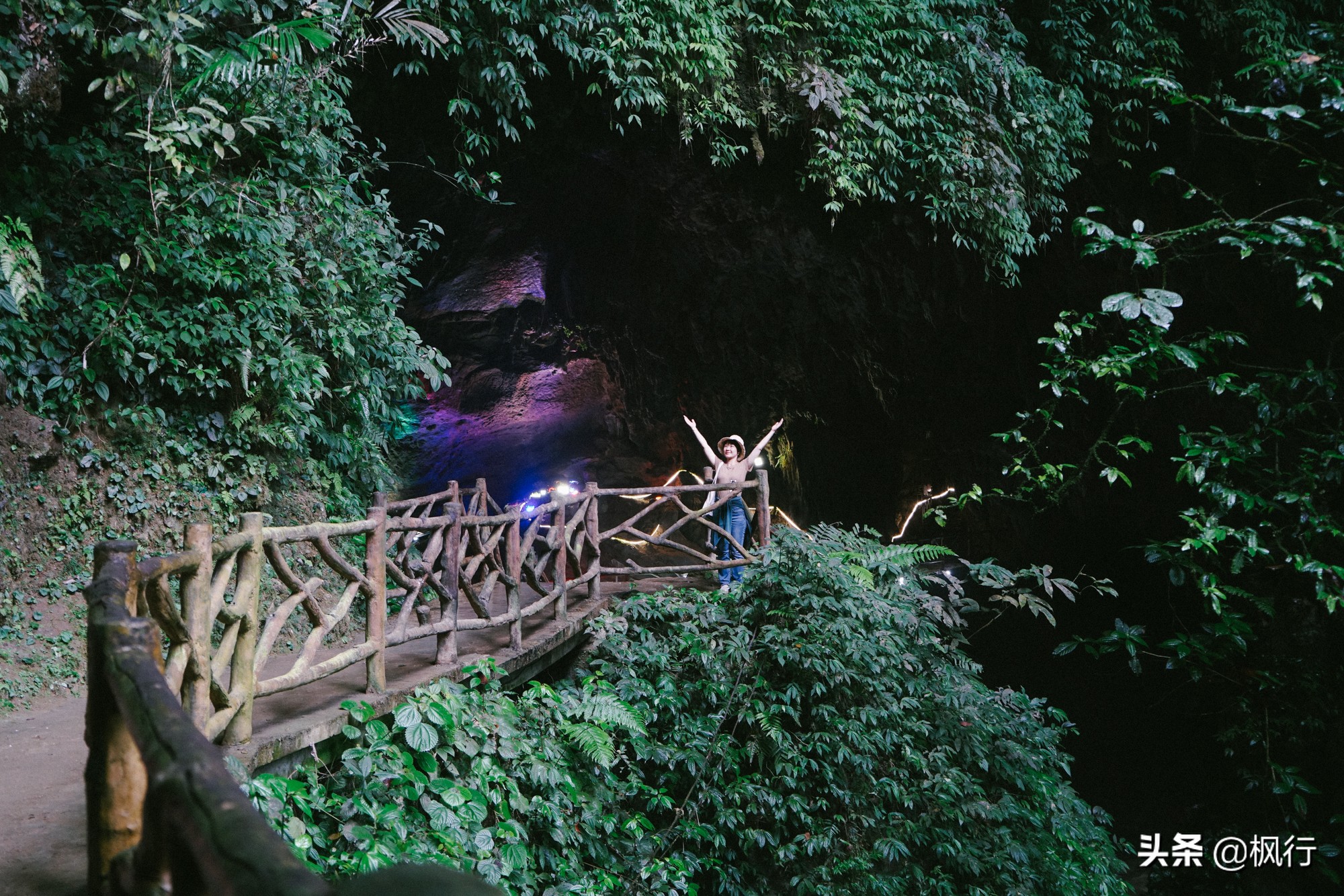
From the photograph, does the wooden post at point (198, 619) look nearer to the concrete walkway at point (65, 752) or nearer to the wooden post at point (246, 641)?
the wooden post at point (246, 641)

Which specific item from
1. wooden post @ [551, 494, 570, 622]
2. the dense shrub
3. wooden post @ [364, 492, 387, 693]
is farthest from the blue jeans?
wooden post @ [364, 492, 387, 693]

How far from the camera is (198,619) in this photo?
3.22 m

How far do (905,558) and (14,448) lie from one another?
286 inches

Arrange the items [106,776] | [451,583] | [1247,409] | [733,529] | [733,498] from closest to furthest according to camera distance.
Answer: [106,776] → [451,583] → [733,498] → [733,529] → [1247,409]

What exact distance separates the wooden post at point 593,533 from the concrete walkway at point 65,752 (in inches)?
57.8

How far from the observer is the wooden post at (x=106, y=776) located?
1.83m

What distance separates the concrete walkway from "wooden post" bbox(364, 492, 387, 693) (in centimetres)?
11

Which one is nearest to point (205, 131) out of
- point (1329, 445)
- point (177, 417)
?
point (177, 417)

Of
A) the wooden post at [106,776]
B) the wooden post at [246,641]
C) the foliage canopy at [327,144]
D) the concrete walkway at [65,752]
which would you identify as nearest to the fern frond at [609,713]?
the concrete walkway at [65,752]

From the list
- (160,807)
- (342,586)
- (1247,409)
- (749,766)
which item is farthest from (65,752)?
(1247,409)

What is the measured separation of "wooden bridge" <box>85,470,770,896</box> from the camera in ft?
4.01

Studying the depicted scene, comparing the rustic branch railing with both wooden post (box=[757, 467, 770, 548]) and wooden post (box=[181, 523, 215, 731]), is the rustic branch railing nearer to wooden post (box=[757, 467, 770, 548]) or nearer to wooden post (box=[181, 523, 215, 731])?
wooden post (box=[181, 523, 215, 731])

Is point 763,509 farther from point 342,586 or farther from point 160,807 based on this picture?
point 160,807

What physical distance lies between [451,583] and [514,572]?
92 cm
